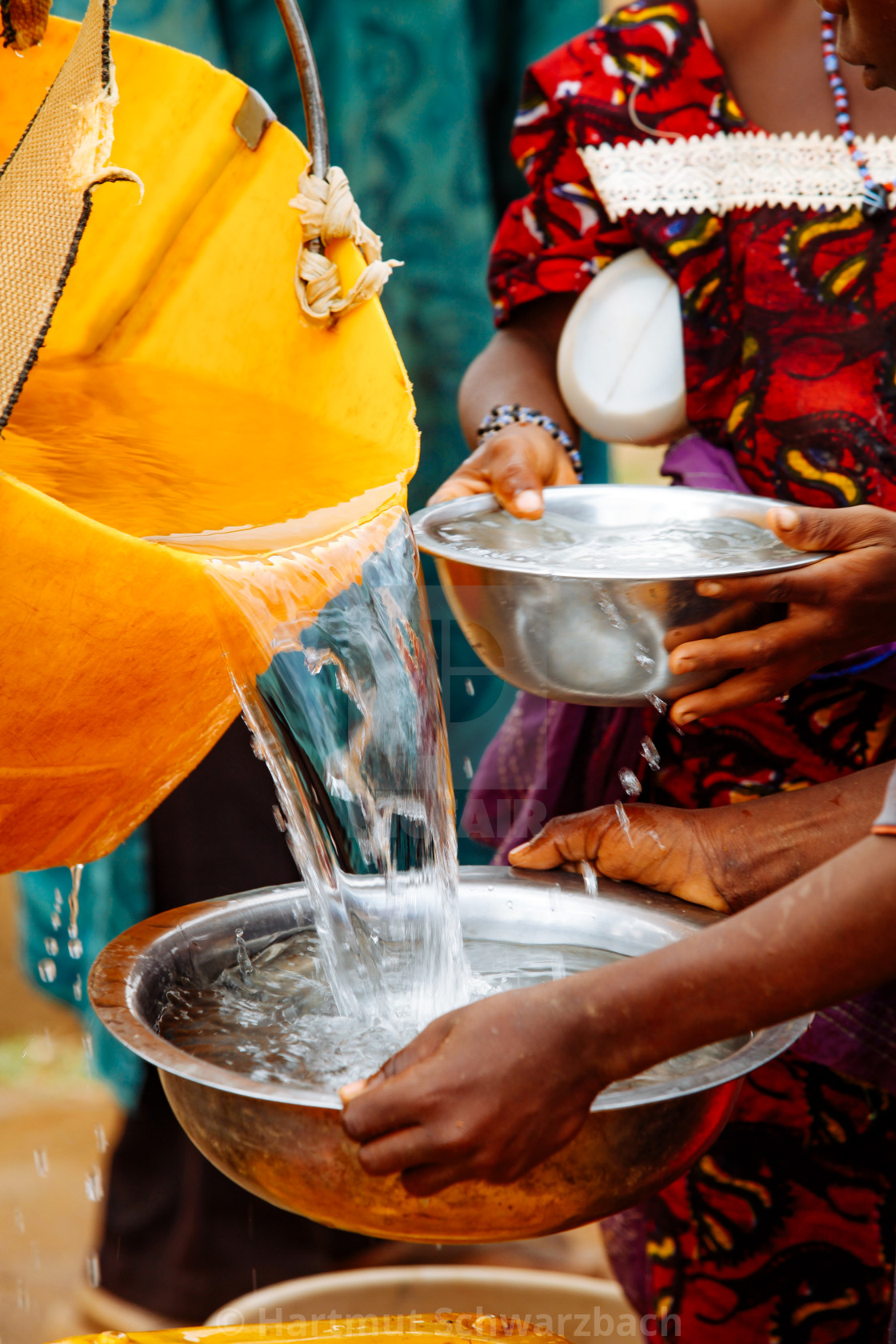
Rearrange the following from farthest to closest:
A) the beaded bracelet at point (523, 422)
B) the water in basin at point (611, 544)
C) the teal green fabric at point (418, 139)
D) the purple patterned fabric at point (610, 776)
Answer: the teal green fabric at point (418, 139) < the beaded bracelet at point (523, 422) < the purple patterned fabric at point (610, 776) < the water in basin at point (611, 544)

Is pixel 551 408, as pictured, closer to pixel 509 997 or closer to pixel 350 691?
pixel 350 691

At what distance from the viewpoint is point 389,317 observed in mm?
2186

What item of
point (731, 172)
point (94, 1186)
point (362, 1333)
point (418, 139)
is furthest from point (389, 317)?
point (94, 1186)

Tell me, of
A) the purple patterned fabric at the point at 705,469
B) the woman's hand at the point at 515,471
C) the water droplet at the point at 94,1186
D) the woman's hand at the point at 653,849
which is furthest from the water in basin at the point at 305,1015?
the water droplet at the point at 94,1186

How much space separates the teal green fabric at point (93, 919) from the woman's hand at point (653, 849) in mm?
982

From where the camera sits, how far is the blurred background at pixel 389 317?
6.77 feet

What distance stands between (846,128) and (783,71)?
5.1 inches

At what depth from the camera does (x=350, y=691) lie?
3.94 ft

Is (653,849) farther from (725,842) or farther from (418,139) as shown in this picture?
(418,139)

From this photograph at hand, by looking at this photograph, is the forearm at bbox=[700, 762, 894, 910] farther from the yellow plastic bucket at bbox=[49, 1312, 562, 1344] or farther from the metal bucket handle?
the metal bucket handle

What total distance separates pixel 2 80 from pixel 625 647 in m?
0.71

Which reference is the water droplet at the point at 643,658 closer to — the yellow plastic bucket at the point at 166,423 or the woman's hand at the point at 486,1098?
the yellow plastic bucket at the point at 166,423

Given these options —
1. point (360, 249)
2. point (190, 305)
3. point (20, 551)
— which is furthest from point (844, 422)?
point (20, 551)

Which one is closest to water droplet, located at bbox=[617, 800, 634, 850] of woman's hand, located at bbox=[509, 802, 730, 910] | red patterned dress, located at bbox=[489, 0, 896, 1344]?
woman's hand, located at bbox=[509, 802, 730, 910]
